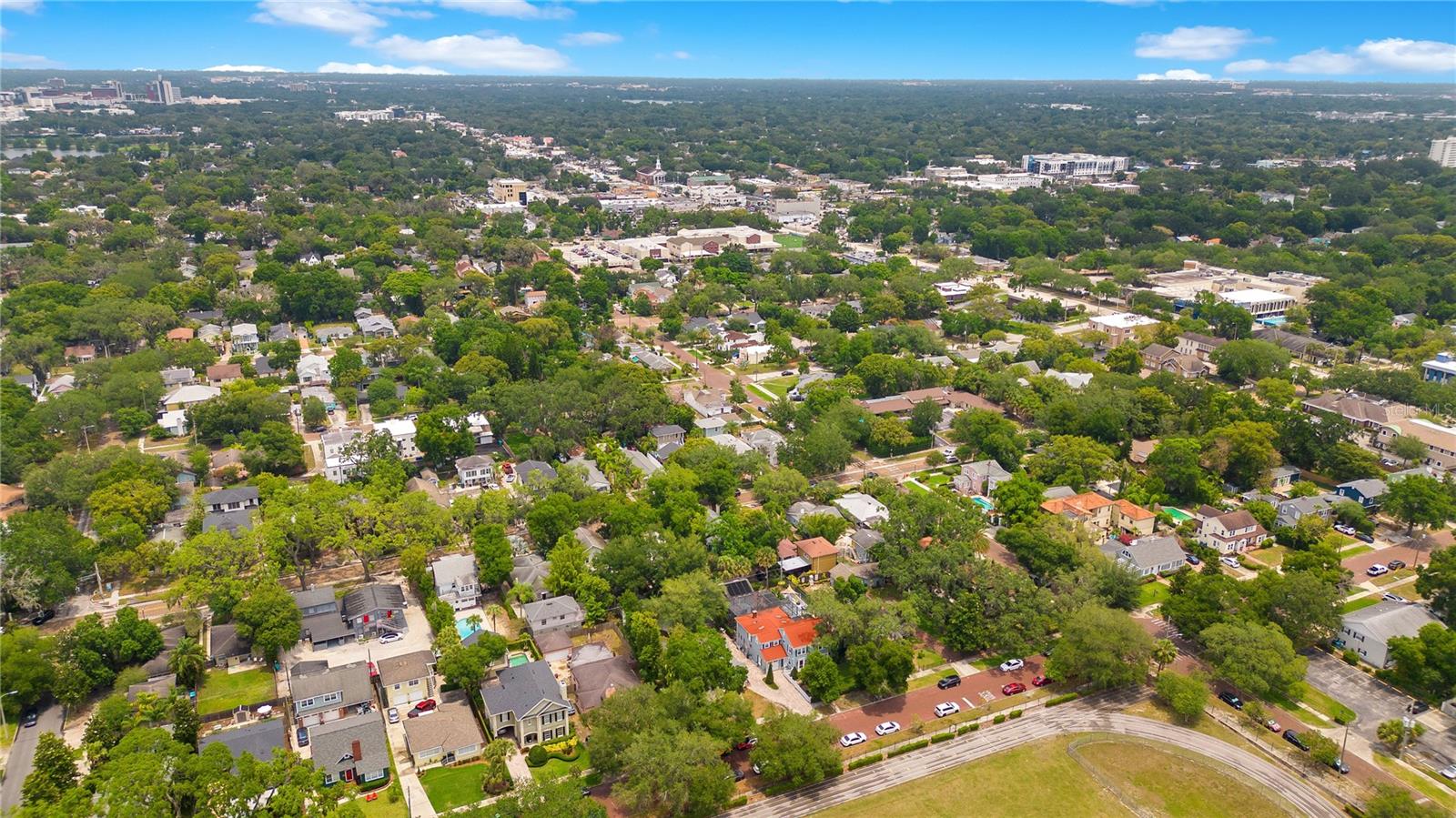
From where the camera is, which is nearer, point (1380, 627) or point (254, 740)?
point (254, 740)

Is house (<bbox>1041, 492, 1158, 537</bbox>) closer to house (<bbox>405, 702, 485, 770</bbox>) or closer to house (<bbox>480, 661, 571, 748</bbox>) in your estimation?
house (<bbox>480, 661, 571, 748</bbox>)

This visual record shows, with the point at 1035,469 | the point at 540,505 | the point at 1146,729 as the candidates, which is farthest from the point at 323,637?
the point at 1035,469

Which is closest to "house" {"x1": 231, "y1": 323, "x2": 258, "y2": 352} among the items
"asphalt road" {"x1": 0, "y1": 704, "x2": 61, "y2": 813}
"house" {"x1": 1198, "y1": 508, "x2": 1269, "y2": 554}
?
"asphalt road" {"x1": 0, "y1": 704, "x2": 61, "y2": 813}

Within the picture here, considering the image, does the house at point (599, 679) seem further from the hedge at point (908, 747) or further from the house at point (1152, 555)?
the house at point (1152, 555)

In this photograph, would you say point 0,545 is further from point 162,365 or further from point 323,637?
point 162,365

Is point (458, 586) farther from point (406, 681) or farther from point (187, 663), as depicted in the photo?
point (187, 663)

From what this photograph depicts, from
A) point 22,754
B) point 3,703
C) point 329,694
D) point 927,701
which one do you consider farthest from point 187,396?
point 927,701

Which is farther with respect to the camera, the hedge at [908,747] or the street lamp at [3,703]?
the hedge at [908,747]

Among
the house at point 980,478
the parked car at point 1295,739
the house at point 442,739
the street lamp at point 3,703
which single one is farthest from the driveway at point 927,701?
the street lamp at point 3,703
